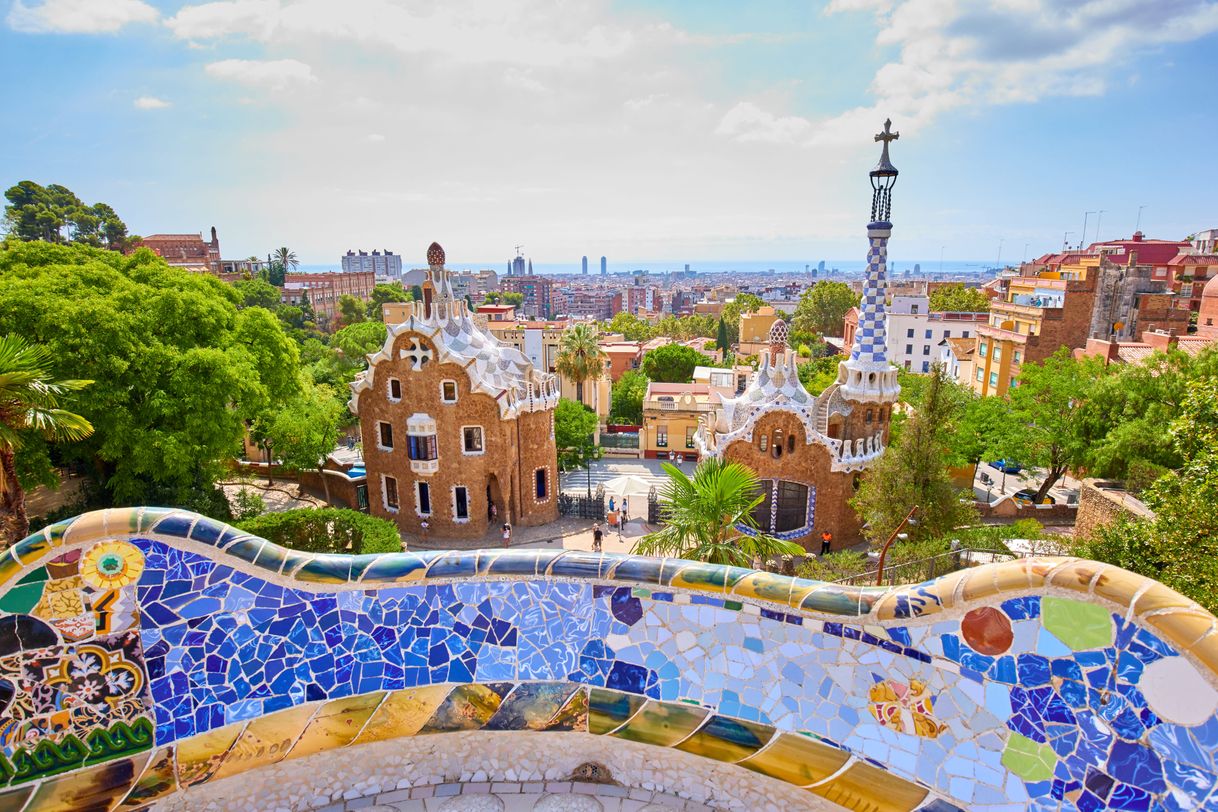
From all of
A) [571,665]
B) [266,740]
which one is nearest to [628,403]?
[571,665]

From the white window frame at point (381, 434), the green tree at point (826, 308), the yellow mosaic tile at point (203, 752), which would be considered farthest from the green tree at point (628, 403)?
the yellow mosaic tile at point (203, 752)

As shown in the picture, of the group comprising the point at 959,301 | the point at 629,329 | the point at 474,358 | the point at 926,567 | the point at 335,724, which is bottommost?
the point at 629,329

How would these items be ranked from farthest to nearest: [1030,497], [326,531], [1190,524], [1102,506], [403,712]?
1. [1030,497]
2. [326,531]
3. [1102,506]
4. [1190,524]
5. [403,712]

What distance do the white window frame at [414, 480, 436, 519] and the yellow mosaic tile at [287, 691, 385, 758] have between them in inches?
572

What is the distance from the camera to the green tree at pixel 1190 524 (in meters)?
7.84

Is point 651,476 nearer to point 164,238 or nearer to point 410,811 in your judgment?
point 410,811

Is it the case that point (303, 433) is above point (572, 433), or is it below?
above

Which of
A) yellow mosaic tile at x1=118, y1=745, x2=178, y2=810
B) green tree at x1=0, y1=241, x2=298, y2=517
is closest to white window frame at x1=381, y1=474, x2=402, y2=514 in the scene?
green tree at x1=0, y1=241, x2=298, y2=517

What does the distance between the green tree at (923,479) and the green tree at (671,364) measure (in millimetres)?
31542

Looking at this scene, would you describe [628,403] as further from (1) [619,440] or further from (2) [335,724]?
(2) [335,724]

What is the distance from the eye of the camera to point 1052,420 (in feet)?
64.4

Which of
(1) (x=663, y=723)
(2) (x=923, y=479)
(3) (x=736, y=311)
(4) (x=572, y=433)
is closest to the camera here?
(1) (x=663, y=723)

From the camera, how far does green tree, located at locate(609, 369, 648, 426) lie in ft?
125

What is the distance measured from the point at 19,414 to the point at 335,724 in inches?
327
